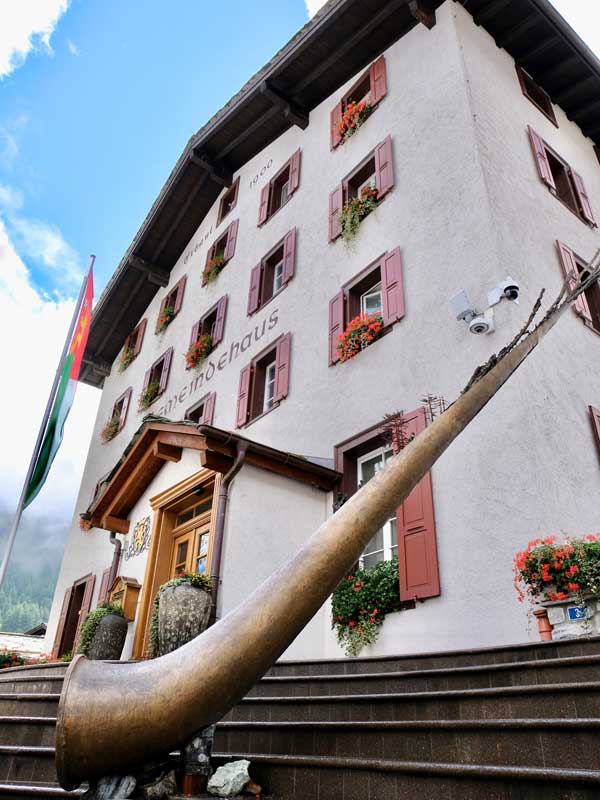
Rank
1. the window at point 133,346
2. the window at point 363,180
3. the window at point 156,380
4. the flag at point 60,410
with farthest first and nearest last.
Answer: the window at point 133,346
the window at point 156,380
the window at point 363,180
the flag at point 60,410

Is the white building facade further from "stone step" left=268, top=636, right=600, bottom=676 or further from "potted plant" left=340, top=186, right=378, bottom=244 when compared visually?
"stone step" left=268, top=636, right=600, bottom=676

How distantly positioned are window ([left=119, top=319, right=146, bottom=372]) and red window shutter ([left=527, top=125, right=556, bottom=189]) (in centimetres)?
1125

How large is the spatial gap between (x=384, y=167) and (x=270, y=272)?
3283mm

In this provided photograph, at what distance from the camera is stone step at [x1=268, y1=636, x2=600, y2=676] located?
3564mm

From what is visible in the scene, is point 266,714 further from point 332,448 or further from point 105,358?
point 105,358

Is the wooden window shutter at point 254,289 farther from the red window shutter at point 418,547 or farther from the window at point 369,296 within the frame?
the red window shutter at point 418,547

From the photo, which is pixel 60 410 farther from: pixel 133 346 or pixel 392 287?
pixel 133 346

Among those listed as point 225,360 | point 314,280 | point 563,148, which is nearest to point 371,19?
point 563,148

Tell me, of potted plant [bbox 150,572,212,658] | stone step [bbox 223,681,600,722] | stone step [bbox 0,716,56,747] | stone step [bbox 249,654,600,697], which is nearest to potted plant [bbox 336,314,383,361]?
potted plant [bbox 150,572,212,658]

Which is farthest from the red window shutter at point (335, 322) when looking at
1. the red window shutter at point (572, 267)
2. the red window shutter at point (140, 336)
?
the red window shutter at point (140, 336)

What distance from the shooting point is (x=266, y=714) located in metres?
3.84

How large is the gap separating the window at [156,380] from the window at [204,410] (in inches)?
80.2

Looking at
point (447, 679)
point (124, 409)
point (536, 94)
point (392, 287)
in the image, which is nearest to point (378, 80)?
point (536, 94)

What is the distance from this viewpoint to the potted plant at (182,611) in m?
4.25
